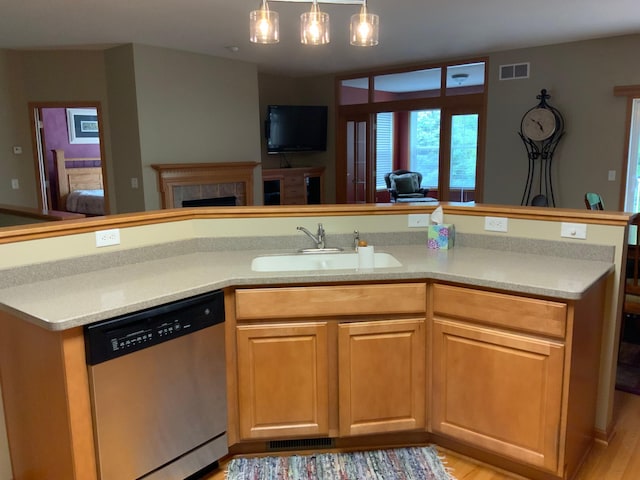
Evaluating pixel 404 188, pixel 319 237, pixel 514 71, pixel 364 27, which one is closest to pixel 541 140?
pixel 514 71

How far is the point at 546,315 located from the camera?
1981 mm

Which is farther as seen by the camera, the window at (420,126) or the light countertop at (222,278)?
the window at (420,126)

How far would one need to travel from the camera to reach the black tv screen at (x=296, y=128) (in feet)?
25.5

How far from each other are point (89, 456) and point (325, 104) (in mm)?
7194

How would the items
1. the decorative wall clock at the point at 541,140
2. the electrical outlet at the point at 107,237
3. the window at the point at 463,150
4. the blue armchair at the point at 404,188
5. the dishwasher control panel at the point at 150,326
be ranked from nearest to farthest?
1. the dishwasher control panel at the point at 150,326
2. the electrical outlet at the point at 107,237
3. the decorative wall clock at the point at 541,140
4. the window at the point at 463,150
5. the blue armchair at the point at 404,188

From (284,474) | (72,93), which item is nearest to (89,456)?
(284,474)

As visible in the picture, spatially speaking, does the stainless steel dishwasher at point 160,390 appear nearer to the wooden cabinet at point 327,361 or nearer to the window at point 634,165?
the wooden cabinet at point 327,361

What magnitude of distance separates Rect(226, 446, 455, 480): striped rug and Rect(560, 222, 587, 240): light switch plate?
1203 millimetres

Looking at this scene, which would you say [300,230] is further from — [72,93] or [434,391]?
[72,93]

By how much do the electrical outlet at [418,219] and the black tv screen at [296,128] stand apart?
5.29 m

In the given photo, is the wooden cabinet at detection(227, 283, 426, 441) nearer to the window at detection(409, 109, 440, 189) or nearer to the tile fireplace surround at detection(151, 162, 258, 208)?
the tile fireplace surround at detection(151, 162, 258, 208)

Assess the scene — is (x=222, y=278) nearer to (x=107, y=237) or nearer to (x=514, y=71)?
(x=107, y=237)

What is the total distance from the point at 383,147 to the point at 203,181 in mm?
5309

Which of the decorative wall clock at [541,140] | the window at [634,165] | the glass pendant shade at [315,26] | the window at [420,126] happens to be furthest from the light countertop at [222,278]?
the window at [420,126]
